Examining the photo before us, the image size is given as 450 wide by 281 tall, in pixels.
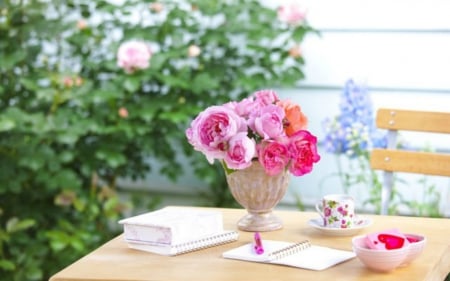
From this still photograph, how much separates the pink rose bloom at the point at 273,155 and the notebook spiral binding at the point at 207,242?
0.18m

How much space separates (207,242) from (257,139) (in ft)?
0.86

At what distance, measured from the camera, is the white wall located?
3652mm

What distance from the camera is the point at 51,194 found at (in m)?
3.82

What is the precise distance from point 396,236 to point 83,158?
1.94 metres

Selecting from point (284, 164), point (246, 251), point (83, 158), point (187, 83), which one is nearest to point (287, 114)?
point (284, 164)

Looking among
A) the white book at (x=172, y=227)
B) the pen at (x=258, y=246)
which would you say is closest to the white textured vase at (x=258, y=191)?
the white book at (x=172, y=227)

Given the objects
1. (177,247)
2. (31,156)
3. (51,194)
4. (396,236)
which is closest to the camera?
(396,236)

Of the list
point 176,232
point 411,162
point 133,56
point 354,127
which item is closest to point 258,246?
point 176,232

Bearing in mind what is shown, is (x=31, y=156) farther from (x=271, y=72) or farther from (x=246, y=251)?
(x=246, y=251)

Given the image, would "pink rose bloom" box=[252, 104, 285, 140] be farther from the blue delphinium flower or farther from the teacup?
the blue delphinium flower

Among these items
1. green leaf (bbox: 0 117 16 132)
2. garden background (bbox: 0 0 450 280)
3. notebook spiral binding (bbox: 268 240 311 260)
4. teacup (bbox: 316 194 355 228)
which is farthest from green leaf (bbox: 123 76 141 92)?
notebook spiral binding (bbox: 268 240 311 260)

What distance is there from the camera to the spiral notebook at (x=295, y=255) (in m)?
2.07

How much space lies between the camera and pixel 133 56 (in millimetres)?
3562

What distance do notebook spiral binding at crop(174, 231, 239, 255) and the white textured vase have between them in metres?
0.09
